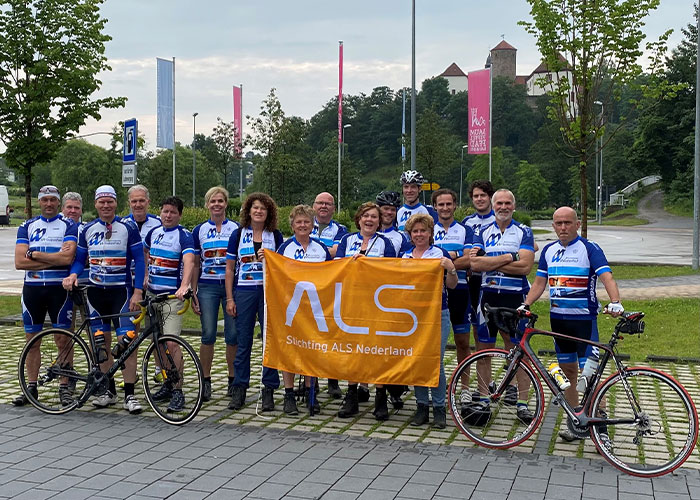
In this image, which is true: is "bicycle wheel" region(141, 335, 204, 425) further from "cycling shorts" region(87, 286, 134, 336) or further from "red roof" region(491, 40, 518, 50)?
"red roof" region(491, 40, 518, 50)

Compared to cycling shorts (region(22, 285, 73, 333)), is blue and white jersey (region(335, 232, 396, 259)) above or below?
above

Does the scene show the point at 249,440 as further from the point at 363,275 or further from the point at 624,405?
the point at 624,405

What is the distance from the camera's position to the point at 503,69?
179 meters

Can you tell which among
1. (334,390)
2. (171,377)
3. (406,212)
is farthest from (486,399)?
(171,377)

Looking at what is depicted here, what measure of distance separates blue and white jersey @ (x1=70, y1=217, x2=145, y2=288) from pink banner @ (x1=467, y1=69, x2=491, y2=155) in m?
27.1

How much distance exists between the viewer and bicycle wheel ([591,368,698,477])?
584 centimetres

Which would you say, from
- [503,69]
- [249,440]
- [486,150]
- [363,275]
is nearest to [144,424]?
[249,440]

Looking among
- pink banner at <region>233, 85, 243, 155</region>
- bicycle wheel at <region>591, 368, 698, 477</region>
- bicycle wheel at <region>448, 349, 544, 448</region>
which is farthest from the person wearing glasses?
pink banner at <region>233, 85, 243, 155</region>

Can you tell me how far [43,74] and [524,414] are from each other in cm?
1229

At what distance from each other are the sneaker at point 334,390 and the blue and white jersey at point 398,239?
1647mm

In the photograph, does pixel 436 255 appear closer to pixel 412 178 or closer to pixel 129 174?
pixel 412 178

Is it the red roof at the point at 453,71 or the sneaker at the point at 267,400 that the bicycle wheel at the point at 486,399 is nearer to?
the sneaker at the point at 267,400

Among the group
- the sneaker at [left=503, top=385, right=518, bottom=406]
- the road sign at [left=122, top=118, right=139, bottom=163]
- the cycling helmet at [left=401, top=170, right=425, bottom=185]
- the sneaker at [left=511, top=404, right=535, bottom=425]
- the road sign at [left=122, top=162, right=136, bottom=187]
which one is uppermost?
the road sign at [left=122, top=118, right=139, bottom=163]

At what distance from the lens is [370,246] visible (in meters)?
7.53
